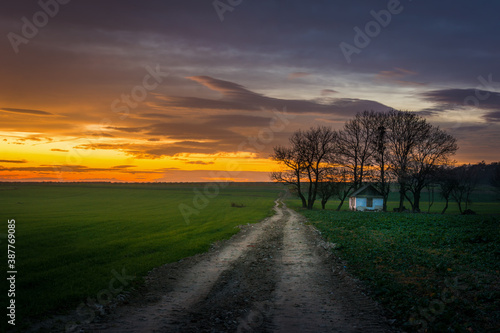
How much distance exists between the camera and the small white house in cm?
7025

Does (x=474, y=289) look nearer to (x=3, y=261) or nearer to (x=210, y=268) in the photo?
(x=210, y=268)

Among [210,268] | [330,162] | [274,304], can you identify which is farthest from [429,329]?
[330,162]

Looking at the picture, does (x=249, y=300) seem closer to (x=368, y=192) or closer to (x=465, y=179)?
(x=368, y=192)

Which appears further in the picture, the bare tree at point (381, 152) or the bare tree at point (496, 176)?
the bare tree at point (496, 176)

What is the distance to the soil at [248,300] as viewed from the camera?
9.41m

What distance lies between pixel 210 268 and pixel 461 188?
8176 cm

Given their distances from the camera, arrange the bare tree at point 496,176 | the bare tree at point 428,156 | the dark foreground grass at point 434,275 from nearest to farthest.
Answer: the dark foreground grass at point 434,275 → the bare tree at point 428,156 → the bare tree at point 496,176

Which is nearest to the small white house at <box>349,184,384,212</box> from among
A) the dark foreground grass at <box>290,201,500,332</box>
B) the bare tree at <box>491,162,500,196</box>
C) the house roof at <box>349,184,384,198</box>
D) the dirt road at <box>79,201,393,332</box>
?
the house roof at <box>349,184,384,198</box>

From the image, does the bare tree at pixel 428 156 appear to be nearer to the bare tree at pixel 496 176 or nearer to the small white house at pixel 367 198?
the small white house at pixel 367 198

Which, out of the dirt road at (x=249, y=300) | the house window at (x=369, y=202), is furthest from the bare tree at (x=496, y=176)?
the dirt road at (x=249, y=300)

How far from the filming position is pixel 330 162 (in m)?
69.4

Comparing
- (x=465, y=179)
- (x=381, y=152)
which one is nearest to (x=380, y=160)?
(x=381, y=152)

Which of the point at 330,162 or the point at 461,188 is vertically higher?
the point at 330,162

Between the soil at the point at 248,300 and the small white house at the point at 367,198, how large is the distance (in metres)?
53.9
